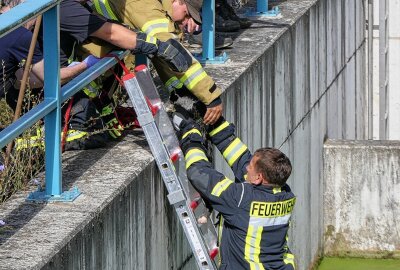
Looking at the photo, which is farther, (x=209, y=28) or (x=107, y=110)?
(x=209, y=28)

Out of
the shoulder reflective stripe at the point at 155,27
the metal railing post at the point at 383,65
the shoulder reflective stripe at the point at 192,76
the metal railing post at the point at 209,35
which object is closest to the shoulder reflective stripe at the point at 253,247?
the shoulder reflective stripe at the point at 192,76

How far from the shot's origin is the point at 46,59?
16.9ft

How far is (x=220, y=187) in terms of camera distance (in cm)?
551

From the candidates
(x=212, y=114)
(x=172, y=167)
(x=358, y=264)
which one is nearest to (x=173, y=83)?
(x=212, y=114)

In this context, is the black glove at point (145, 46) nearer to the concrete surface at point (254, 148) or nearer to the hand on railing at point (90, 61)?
the hand on railing at point (90, 61)

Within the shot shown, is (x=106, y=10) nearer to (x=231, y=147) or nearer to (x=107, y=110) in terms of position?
(x=107, y=110)

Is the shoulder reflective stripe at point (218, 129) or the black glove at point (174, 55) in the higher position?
the black glove at point (174, 55)

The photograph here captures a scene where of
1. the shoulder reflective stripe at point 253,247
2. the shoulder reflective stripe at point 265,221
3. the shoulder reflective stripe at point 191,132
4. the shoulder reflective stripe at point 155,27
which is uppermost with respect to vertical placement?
the shoulder reflective stripe at point 155,27

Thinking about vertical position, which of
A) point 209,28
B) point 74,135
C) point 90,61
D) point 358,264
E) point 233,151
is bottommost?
point 358,264

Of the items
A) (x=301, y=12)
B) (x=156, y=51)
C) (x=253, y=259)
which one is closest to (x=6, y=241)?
(x=253, y=259)

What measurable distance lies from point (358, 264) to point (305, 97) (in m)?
2.37

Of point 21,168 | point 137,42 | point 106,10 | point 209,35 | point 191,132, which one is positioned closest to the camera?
point 21,168

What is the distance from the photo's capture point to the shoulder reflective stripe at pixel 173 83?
6.34 metres

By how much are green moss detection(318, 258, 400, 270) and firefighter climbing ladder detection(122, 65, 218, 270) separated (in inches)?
247
